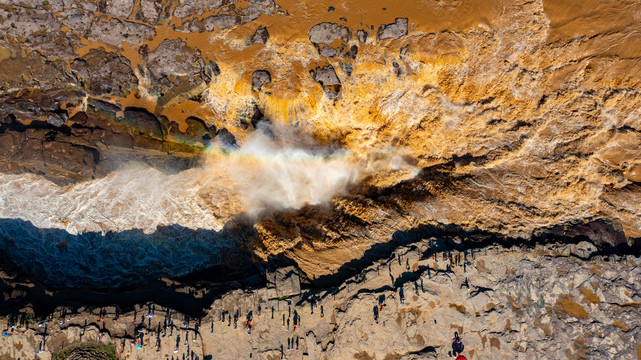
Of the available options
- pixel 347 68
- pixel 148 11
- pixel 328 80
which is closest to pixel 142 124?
pixel 148 11

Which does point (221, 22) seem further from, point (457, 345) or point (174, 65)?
point (457, 345)

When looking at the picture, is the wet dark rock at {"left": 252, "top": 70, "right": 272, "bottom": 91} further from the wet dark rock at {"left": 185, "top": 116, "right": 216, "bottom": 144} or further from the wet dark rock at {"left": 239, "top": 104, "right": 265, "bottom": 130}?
the wet dark rock at {"left": 185, "top": 116, "right": 216, "bottom": 144}

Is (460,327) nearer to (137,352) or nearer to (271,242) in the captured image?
(271,242)

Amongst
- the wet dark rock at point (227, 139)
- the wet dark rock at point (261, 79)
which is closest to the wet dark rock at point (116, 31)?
the wet dark rock at point (261, 79)

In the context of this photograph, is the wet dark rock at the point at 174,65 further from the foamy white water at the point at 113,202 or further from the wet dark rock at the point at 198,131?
the foamy white water at the point at 113,202

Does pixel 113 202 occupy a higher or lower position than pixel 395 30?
lower

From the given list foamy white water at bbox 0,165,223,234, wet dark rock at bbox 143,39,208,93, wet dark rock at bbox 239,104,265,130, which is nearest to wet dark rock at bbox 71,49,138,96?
wet dark rock at bbox 143,39,208,93
